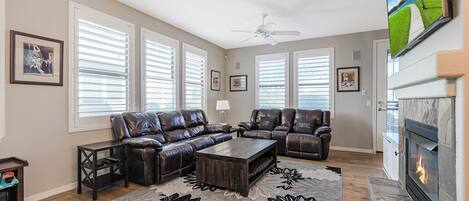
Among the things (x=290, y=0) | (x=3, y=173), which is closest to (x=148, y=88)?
(x=3, y=173)

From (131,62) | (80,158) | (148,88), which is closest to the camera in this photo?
(80,158)

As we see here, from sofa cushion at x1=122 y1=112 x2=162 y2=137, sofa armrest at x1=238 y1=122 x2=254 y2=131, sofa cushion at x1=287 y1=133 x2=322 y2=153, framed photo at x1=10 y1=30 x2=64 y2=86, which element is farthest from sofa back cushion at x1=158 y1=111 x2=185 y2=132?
sofa cushion at x1=287 y1=133 x2=322 y2=153

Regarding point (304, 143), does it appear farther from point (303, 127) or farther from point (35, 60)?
point (35, 60)

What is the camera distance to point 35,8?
272 cm

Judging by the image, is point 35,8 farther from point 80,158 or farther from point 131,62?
point 80,158

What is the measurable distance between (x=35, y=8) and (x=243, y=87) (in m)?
4.68

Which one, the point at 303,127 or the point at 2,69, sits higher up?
the point at 2,69

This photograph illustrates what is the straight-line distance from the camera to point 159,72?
14.8 ft

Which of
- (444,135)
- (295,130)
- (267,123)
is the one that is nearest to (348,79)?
(295,130)

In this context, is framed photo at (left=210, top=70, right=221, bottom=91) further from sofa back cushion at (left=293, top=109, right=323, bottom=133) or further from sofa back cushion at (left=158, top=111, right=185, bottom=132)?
sofa back cushion at (left=293, top=109, right=323, bottom=133)

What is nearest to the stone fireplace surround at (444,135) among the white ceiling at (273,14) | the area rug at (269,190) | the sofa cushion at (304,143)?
the area rug at (269,190)

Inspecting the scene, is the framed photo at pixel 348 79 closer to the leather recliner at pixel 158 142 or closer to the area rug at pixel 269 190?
the area rug at pixel 269 190

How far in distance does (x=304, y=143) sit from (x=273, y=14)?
2460 millimetres

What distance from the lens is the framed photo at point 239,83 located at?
6.54 meters
